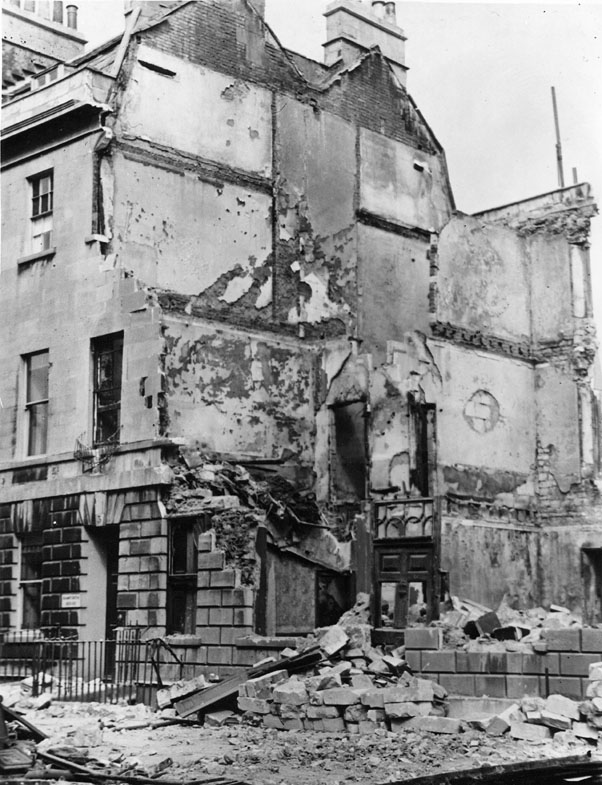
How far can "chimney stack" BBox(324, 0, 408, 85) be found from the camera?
30.7 metres

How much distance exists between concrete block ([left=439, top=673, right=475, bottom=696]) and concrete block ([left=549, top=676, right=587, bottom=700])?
1.19 metres

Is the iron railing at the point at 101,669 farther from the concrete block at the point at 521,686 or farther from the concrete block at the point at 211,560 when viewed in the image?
the concrete block at the point at 521,686

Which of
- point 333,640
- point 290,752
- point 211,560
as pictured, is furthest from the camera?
point 211,560

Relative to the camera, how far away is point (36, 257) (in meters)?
25.1

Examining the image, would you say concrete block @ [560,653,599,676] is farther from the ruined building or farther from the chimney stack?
the chimney stack

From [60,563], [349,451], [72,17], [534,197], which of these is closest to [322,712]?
[60,563]

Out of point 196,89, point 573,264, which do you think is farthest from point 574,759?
point 573,264

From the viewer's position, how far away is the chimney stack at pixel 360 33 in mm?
30719

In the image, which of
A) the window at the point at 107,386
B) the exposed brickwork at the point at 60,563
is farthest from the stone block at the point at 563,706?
the window at the point at 107,386

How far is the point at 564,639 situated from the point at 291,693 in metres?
3.75

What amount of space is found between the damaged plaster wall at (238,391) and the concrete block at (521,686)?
942 centimetres

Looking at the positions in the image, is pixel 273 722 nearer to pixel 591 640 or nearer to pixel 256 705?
pixel 256 705

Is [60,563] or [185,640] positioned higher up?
[60,563]

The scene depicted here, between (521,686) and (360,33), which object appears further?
(360,33)
